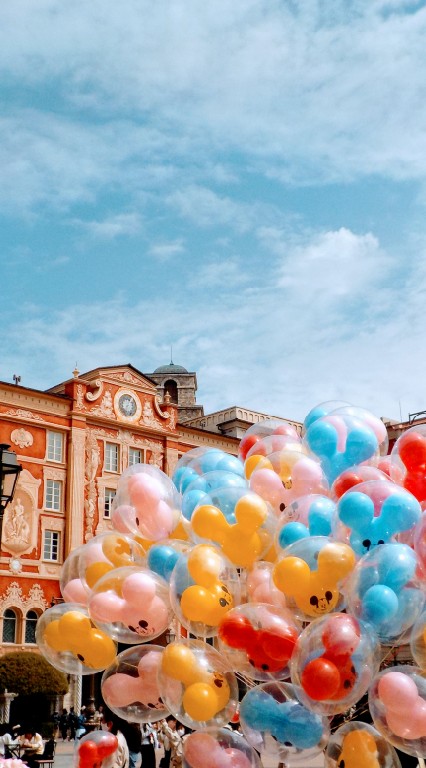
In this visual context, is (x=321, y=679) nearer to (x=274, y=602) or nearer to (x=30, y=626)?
(x=274, y=602)

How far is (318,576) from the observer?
26.2 ft

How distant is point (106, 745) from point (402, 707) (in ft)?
13.0

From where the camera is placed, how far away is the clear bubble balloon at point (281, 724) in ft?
26.3

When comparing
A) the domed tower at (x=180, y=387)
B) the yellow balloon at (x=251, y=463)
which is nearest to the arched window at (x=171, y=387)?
the domed tower at (x=180, y=387)

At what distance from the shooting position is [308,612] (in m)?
8.16

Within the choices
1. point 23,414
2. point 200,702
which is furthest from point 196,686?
point 23,414

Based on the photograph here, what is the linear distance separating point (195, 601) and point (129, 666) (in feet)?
5.11

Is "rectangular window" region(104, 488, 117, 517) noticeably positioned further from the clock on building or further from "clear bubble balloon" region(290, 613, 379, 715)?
"clear bubble balloon" region(290, 613, 379, 715)

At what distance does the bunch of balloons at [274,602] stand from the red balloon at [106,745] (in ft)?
0.08

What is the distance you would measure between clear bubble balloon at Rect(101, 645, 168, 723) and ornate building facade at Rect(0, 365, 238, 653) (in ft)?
70.2

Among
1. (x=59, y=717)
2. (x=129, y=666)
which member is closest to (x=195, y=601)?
(x=129, y=666)

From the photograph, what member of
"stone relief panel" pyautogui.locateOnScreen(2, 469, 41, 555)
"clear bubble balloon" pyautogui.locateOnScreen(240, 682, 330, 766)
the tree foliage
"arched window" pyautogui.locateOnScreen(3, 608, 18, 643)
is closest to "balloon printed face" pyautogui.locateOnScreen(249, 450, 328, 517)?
"clear bubble balloon" pyautogui.locateOnScreen(240, 682, 330, 766)

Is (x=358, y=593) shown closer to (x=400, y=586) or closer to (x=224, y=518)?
(x=400, y=586)

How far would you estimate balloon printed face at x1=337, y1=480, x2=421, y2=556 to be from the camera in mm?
8125
